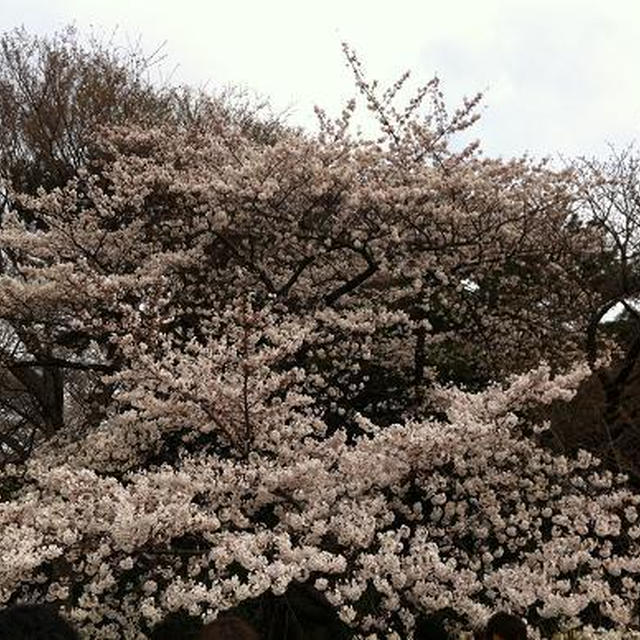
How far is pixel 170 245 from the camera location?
12062 mm

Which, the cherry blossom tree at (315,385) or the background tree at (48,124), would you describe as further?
the background tree at (48,124)

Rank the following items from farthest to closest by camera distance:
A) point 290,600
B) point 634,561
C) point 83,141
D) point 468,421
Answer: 1. point 83,141
2. point 290,600
3. point 468,421
4. point 634,561

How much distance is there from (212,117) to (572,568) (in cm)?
1199

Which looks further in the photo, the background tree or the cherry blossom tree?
the background tree

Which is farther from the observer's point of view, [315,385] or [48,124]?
[48,124]

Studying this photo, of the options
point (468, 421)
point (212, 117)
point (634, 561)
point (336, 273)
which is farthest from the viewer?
point (212, 117)

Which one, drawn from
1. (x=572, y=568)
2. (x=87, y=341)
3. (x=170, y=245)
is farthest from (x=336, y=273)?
(x=572, y=568)

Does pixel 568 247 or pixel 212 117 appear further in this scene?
pixel 212 117

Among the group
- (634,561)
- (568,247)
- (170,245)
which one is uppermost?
(170,245)

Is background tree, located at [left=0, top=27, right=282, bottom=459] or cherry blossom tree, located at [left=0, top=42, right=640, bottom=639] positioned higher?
background tree, located at [left=0, top=27, right=282, bottom=459]

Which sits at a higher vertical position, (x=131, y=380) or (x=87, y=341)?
(x=87, y=341)

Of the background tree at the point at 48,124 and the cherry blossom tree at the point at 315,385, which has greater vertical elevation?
the background tree at the point at 48,124

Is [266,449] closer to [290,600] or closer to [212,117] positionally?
[290,600]

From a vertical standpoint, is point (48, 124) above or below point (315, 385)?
above
